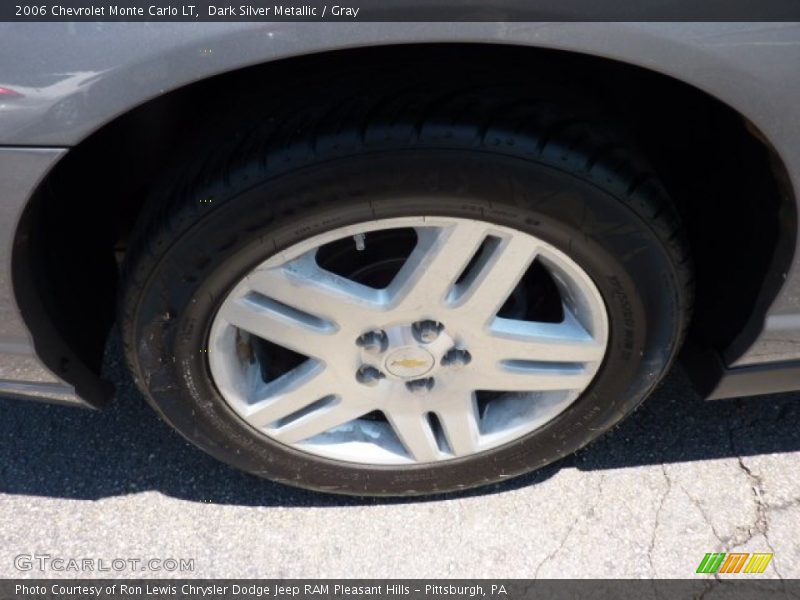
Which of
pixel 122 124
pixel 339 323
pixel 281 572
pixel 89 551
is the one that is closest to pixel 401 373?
pixel 339 323

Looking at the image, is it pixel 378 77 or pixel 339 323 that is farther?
pixel 339 323

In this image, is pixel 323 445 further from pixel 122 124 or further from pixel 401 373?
pixel 122 124

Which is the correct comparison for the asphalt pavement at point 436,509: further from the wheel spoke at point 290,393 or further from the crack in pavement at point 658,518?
the wheel spoke at point 290,393

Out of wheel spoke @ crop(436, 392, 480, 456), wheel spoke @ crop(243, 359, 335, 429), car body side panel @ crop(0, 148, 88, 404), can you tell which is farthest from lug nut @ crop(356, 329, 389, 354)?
car body side panel @ crop(0, 148, 88, 404)

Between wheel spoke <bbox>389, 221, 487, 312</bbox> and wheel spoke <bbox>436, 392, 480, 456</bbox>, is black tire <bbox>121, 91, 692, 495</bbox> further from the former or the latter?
wheel spoke <bbox>436, 392, 480, 456</bbox>

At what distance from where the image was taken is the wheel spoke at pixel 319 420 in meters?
1.82

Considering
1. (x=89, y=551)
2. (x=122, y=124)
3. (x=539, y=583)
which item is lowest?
(x=89, y=551)

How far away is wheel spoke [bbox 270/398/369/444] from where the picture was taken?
1.82 meters

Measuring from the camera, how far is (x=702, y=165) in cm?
174

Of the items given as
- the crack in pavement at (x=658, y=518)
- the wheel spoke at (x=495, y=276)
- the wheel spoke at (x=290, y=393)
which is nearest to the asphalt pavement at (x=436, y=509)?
the crack in pavement at (x=658, y=518)
